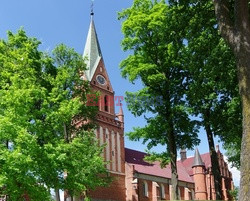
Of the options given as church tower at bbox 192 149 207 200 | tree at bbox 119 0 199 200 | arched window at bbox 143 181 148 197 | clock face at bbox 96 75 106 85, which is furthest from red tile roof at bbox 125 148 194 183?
tree at bbox 119 0 199 200

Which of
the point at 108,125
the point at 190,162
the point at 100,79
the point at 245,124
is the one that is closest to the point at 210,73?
the point at 245,124

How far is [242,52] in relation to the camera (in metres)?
9.23

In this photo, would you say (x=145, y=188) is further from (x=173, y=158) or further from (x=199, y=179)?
(x=173, y=158)

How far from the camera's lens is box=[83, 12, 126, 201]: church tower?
120 ft

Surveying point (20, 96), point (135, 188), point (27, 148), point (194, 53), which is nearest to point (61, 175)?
point (27, 148)

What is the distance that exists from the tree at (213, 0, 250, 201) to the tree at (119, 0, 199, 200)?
26.7 feet

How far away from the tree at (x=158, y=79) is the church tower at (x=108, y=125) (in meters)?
17.8

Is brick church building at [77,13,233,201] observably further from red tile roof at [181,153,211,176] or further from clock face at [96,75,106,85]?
red tile roof at [181,153,211,176]

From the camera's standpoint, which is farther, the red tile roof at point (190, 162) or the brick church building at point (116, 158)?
the red tile roof at point (190, 162)

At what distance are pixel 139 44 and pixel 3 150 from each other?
9.58 m

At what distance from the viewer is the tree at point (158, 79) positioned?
1817 centimetres

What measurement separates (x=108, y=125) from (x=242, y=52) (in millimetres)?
29500

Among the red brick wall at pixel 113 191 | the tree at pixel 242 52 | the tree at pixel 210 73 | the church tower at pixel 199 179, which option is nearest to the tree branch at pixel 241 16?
the tree at pixel 242 52

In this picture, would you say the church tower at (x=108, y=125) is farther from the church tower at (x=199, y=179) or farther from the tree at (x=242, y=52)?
the tree at (x=242, y=52)
